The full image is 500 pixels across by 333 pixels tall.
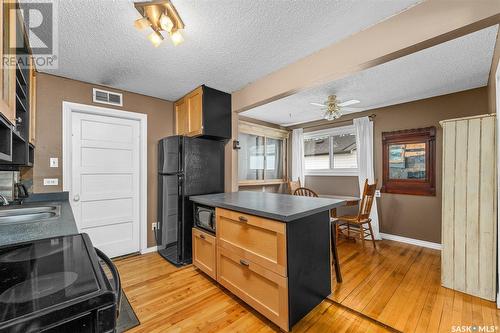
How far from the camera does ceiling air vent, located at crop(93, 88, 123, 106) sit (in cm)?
282

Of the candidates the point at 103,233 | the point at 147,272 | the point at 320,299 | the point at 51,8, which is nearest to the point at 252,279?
the point at 320,299

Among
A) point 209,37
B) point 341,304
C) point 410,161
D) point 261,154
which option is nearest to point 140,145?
point 209,37

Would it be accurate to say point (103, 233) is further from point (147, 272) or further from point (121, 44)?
point (121, 44)

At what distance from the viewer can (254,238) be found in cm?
181

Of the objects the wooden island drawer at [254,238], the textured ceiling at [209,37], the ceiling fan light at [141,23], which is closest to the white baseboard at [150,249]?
the wooden island drawer at [254,238]

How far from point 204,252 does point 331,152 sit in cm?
333

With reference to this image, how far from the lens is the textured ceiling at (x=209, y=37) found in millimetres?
1518

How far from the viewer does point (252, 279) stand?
183cm

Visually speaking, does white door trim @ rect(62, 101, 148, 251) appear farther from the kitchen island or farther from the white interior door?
the kitchen island

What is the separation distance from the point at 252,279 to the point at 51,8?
8.06ft

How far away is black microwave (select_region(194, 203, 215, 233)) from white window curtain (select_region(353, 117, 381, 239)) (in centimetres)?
289

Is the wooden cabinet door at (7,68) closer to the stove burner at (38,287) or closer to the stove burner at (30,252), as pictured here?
the stove burner at (30,252)

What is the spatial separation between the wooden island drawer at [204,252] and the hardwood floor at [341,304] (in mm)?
135

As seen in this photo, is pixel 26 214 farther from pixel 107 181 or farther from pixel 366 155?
pixel 366 155
